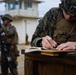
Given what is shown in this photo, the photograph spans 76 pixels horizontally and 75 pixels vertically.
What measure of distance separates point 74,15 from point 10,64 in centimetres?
712

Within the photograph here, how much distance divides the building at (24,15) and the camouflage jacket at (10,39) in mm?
32780

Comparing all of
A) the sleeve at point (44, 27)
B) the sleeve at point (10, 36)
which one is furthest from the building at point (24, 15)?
the sleeve at point (44, 27)

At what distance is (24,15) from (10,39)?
119 ft

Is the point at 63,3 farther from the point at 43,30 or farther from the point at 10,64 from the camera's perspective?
the point at 10,64

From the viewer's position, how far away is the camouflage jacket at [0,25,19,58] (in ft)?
28.8

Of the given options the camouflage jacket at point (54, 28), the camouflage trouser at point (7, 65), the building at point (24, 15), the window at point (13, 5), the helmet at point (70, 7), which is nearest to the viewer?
the helmet at point (70, 7)

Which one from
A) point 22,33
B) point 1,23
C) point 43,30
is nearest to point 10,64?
point 1,23

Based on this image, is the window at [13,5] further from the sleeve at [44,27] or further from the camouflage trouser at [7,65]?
the sleeve at [44,27]

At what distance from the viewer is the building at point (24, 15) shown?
43.2m

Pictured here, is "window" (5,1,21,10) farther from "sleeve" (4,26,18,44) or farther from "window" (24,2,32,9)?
"sleeve" (4,26,18,44)

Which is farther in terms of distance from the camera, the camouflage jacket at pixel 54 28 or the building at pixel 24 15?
the building at pixel 24 15

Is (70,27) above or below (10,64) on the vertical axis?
above

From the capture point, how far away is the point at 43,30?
2.60 metres

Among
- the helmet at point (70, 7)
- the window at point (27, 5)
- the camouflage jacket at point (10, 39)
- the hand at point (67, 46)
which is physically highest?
the window at point (27, 5)
